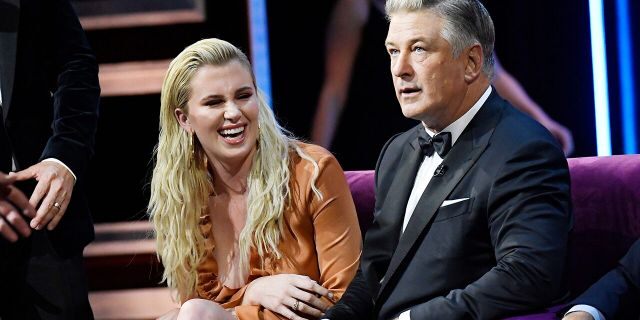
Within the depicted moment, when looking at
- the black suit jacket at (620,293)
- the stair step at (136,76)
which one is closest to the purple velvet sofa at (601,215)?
the black suit jacket at (620,293)

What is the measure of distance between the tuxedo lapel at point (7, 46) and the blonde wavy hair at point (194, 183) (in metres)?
0.49

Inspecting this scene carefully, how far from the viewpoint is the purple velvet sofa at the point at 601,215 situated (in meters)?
2.54

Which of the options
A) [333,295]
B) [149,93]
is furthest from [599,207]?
[149,93]

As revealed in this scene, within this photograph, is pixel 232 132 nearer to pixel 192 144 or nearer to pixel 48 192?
pixel 192 144

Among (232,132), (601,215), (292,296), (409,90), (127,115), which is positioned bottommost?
(292,296)

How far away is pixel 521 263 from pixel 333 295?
0.69 metres

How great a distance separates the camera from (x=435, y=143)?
7.59 feet

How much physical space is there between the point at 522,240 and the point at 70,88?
1262 millimetres

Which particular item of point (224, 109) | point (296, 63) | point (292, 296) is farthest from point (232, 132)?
point (296, 63)

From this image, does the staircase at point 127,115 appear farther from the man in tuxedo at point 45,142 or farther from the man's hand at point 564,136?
the man in tuxedo at point 45,142

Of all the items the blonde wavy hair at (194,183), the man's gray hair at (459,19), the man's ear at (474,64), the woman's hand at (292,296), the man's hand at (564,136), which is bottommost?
the woman's hand at (292,296)

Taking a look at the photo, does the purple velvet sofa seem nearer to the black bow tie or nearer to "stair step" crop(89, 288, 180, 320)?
the black bow tie

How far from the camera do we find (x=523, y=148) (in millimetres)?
2094

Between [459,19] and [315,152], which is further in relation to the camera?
[315,152]
